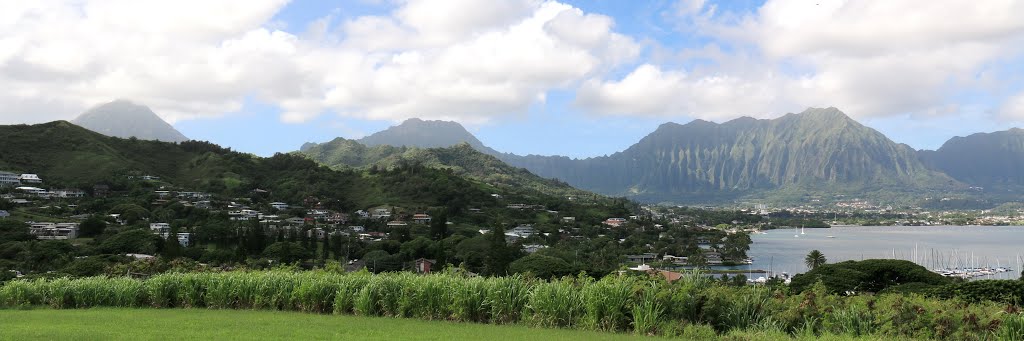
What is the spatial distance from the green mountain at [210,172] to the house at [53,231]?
26804 mm

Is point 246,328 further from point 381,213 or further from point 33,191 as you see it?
point 381,213

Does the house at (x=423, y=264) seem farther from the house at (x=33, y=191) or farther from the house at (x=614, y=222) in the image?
the house at (x=614, y=222)

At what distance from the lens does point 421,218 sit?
77.2m

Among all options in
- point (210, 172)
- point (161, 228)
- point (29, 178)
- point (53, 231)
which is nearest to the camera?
point (53, 231)

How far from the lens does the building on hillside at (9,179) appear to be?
6950 centimetres

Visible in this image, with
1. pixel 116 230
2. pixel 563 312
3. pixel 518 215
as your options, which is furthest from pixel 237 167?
pixel 563 312

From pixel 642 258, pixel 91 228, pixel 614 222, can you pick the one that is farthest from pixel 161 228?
pixel 614 222

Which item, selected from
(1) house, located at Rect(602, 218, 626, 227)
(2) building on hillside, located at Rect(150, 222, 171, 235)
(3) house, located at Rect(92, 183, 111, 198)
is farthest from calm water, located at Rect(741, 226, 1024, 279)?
(3) house, located at Rect(92, 183, 111, 198)

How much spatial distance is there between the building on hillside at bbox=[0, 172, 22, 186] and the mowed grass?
74.1 m

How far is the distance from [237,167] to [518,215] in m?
40.9

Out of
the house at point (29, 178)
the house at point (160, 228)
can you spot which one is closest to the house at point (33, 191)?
the house at point (29, 178)

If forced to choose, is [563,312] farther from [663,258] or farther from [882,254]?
[882,254]

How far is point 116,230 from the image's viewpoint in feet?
163

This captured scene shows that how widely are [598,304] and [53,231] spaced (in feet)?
166
